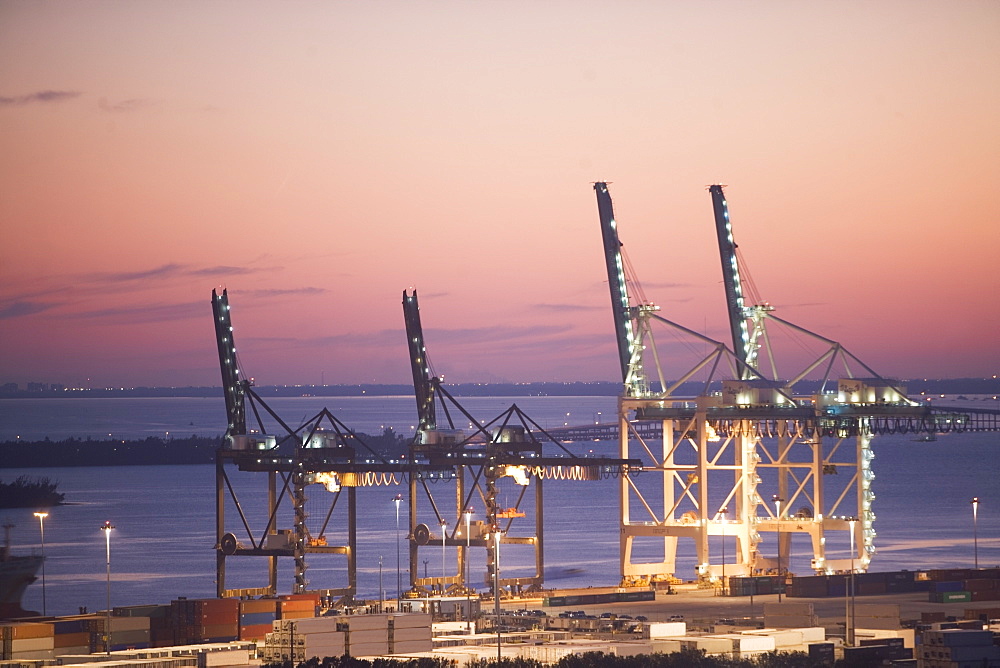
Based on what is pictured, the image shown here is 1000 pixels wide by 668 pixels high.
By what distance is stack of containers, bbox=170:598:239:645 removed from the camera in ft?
180

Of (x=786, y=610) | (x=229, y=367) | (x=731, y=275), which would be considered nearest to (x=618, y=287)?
(x=731, y=275)

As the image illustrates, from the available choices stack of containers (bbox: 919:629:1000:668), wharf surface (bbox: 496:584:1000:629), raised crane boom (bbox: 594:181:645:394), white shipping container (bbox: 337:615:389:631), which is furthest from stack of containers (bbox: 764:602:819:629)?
raised crane boom (bbox: 594:181:645:394)

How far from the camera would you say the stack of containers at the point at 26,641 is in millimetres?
49844

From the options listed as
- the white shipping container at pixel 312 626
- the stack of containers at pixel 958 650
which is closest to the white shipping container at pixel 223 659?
the white shipping container at pixel 312 626

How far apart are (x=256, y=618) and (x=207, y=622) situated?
1.64 meters

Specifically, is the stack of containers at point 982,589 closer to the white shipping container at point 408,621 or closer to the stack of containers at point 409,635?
the white shipping container at point 408,621

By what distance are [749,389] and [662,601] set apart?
1360 centimetres

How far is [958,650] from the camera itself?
148ft

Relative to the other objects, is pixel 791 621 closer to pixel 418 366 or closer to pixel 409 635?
pixel 409 635

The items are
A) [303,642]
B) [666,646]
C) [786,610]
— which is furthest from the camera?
[786,610]

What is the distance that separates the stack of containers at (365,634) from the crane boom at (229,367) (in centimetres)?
3953

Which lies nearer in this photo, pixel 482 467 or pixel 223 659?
pixel 223 659

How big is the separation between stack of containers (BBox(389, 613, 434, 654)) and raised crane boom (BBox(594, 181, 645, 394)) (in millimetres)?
36533

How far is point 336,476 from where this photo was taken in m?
81.8
